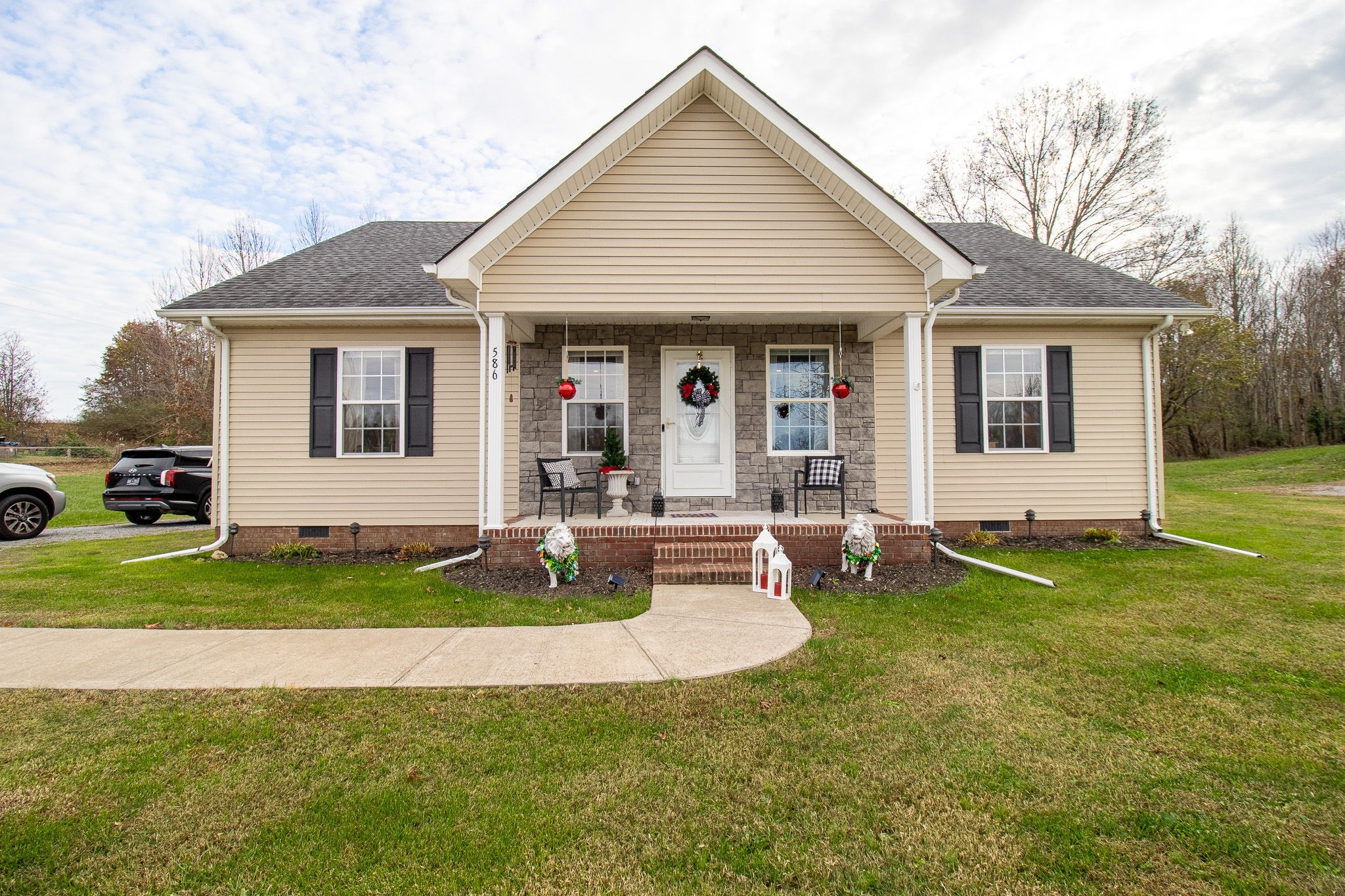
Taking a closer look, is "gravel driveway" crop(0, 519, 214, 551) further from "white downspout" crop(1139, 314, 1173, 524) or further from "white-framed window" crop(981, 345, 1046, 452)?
"white downspout" crop(1139, 314, 1173, 524)

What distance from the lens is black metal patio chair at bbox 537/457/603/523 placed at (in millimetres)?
7211

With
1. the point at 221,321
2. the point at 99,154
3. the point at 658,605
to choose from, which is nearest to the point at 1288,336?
the point at 658,605

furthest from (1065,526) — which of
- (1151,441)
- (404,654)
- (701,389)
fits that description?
(404,654)

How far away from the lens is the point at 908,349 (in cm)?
665

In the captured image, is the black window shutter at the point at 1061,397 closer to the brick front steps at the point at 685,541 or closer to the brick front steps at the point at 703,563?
the brick front steps at the point at 685,541

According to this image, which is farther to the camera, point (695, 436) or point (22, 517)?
point (22, 517)

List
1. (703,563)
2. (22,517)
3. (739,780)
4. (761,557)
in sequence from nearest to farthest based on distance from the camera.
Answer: (739,780) → (761,557) → (703,563) → (22,517)

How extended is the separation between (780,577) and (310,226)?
947 inches

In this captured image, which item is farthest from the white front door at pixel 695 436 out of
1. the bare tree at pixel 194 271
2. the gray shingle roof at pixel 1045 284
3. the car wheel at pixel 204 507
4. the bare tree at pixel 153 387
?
the bare tree at pixel 194 271

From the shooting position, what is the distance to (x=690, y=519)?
7.25m

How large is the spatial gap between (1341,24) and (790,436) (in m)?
13.5

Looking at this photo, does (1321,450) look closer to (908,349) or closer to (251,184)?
(908,349)

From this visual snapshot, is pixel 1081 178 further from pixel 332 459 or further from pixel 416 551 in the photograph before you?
pixel 332 459

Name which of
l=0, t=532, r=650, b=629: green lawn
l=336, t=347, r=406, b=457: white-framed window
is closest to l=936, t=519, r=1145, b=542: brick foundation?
l=0, t=532, r=650, b=629: green lawn
